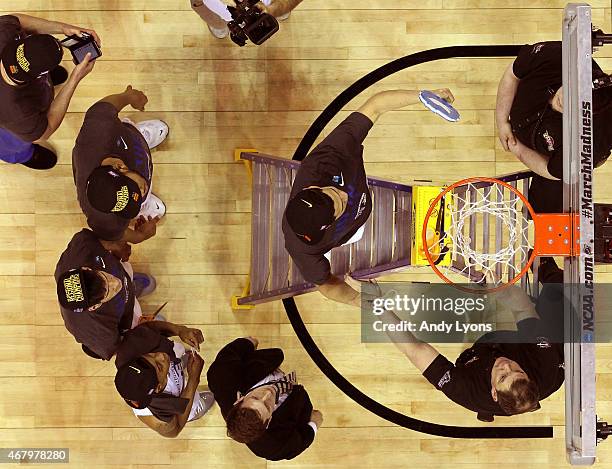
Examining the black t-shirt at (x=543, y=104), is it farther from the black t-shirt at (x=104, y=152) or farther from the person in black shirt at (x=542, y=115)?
the black t-shirt at (x=104, y=152)

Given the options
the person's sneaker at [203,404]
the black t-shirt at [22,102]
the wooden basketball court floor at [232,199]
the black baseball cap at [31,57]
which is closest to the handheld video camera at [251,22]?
the wooden basketball court floor at [232,199]

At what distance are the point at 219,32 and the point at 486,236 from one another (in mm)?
2342

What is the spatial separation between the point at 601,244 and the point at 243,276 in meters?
2.41

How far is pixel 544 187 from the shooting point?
12.0 feet

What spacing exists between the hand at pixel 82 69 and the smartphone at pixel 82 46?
0.03 m

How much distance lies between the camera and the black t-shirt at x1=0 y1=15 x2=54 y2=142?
3.30 metres

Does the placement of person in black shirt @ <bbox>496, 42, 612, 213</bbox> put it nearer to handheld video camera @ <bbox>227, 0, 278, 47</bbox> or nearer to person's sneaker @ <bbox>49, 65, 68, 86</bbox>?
handheld video camera @ <bbox>227, 0, 278, 47</bbox>

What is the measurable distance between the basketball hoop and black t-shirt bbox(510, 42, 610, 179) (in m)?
0.38

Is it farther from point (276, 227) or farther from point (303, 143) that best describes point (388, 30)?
point (276, 227)

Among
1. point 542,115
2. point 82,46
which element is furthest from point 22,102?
point 542,115

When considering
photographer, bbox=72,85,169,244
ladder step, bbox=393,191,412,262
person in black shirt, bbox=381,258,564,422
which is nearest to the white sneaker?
photographer, bbox=72,85,169,244

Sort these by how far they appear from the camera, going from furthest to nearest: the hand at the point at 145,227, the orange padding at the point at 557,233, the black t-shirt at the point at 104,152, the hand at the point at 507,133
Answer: the hand at the point at 145,227 < the hand at the point at 507,133 < the black t-shirt at the point at 104,152 < the orange padding at the point at 557,233

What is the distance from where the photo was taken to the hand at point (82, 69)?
11.9 feet

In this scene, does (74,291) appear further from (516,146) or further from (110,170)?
(516,146)
